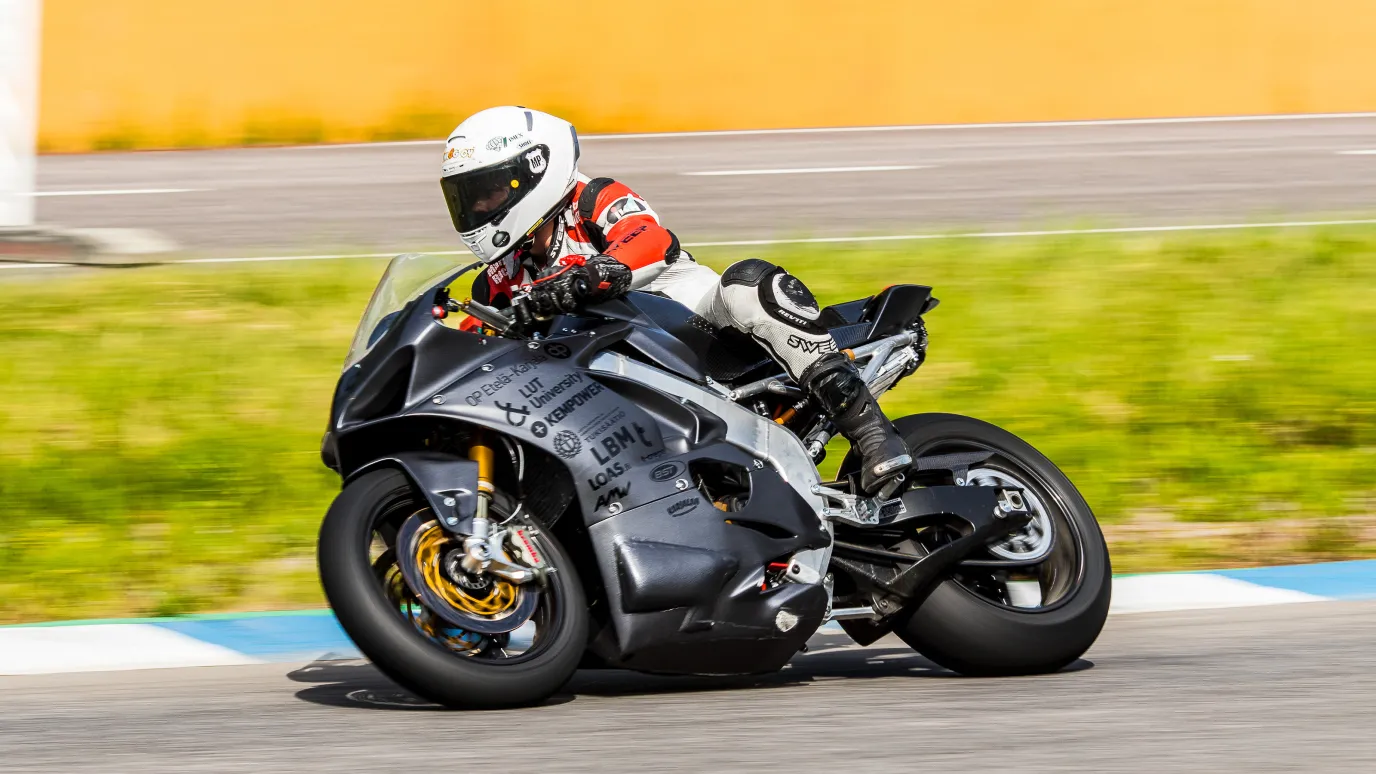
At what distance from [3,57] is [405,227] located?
2474 mm

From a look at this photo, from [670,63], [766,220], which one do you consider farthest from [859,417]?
[670,63]

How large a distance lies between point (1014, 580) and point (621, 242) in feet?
4.58

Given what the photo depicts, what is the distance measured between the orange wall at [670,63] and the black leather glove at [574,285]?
440 inches

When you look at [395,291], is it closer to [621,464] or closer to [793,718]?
[621,464]

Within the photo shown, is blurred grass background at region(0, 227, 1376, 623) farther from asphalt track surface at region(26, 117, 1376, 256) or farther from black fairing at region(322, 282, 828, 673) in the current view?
black fairing at region(322, 282, 828, 673)

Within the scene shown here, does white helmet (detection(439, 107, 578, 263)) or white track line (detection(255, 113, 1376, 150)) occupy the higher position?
white helmet (detection(439, 107, 578, 263))

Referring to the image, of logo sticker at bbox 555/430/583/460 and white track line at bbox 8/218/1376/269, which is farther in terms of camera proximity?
white track line at bbox 8/218/1376/269

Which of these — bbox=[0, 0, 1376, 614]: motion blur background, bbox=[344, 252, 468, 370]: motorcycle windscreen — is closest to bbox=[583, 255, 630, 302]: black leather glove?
bbox=[344, 252, 468, 370]: motorcycle windscreen

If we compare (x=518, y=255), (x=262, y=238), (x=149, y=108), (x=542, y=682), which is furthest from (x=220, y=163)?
(x=542, y=682)

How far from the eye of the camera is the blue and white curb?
462 centimetres

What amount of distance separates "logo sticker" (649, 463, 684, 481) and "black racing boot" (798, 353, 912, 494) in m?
0.44

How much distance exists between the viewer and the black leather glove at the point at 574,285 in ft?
13.1

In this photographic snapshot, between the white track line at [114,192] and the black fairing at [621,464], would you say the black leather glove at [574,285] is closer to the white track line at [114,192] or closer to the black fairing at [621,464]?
the black fairing at [621,464]

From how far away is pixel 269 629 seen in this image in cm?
492
